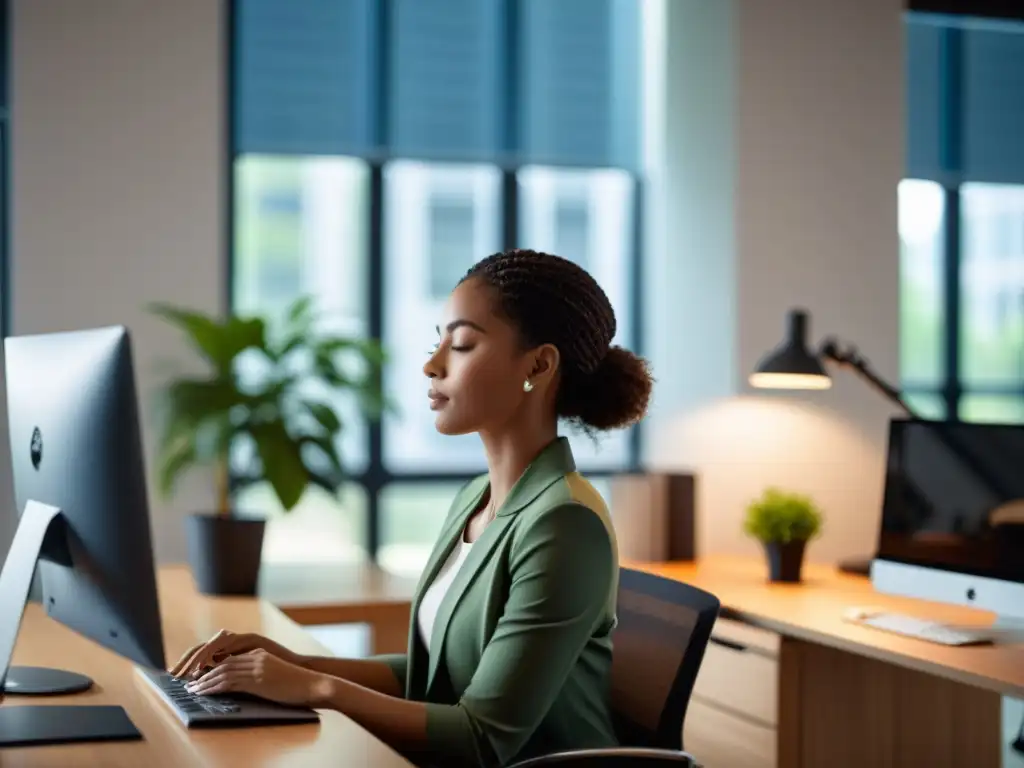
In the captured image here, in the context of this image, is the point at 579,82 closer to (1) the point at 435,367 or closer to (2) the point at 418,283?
(2) the point at 418,283

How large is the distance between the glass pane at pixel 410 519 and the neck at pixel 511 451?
8.86 ft

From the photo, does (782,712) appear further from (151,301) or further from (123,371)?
(151,301)

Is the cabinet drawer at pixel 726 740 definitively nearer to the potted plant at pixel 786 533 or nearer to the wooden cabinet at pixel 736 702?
the wooden cabinet at pixel 736 702

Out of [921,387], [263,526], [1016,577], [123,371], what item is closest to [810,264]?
[921,387]

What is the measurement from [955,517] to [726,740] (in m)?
0.75

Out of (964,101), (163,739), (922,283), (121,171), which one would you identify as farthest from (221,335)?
(964,101)

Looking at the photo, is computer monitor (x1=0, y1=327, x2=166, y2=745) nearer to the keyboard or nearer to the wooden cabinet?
the keyboard

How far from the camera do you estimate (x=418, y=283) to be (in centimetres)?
482

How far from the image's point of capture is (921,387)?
5.36 metres

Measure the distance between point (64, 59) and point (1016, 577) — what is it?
10.1 ft

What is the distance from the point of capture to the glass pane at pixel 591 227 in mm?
4961

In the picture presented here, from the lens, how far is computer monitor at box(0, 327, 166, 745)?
161 centimetres

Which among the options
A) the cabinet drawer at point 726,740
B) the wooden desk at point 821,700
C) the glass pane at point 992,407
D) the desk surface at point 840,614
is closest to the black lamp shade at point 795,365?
the desk surface at point 840,614

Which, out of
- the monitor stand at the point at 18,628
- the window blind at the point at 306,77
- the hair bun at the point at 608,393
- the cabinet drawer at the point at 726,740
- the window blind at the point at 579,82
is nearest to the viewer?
the monitor stand at the point at 18,628
